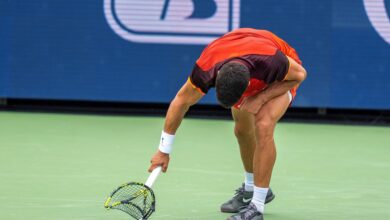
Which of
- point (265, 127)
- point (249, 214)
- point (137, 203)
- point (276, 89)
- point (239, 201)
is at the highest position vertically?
point (276, 89)

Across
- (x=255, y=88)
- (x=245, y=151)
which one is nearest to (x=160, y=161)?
(x=255, y=88)

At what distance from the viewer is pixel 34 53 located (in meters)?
11.3

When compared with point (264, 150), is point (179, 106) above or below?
above

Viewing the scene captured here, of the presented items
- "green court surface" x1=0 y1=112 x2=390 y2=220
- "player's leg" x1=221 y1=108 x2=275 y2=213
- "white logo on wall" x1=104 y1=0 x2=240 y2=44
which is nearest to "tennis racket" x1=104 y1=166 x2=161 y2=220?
"green court surface" x1=0 y1=112 x2=390 y2=220

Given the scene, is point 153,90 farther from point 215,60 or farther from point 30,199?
point 215,60

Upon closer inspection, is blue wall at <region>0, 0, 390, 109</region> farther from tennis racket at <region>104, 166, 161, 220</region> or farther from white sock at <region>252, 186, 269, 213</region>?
tennis racket at <region>104, 166, 161, 220</region>

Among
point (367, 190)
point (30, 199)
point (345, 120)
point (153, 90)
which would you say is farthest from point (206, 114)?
point (30, 199)

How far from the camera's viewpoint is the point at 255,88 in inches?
227

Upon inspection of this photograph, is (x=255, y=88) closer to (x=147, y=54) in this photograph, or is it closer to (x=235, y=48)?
(x=235, y=48)

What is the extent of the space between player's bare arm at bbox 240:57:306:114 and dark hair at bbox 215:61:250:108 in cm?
51

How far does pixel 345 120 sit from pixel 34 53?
13.1 feet

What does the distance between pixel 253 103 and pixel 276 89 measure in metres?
0.21

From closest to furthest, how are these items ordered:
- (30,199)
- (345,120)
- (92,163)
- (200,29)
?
(30,199) → (92,163) → (200,29) → (345,120)

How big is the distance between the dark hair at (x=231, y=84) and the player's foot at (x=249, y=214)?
825mm
